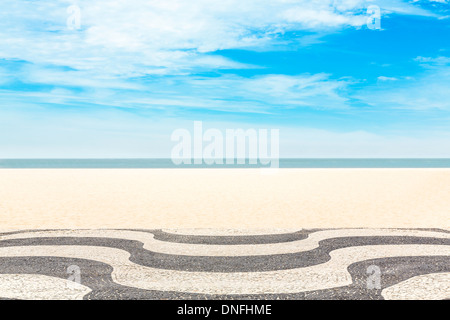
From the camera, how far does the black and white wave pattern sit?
643 cm

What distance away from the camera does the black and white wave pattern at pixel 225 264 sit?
253 inches

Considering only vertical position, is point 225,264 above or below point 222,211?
below

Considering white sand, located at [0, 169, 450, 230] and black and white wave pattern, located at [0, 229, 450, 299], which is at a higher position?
white sand, located at [0, 169, 450, 230]

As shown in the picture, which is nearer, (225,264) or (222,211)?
(225,264)

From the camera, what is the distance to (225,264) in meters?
8.09

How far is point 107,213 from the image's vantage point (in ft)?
52.2

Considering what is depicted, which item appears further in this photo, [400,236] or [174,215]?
[174,215]

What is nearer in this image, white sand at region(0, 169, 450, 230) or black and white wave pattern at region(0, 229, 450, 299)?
black and white wave pattern at region(0, 229, 450, 299)

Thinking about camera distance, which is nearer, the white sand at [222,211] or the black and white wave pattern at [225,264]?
the black and white wave pattern at [225,264]

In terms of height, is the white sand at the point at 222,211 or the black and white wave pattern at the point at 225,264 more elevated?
the white sand at the point at 222,211

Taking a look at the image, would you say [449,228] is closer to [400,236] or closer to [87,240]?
[400,236]
